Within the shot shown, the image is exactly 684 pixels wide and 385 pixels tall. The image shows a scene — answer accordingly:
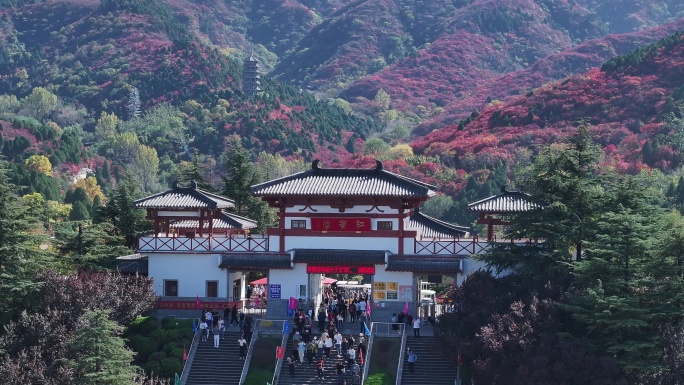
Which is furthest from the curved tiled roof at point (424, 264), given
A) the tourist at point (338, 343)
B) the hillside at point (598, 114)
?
the hillside at point (598, 114)

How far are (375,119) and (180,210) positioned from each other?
12823 centimetres

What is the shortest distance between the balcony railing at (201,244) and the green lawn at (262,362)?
5.75 m

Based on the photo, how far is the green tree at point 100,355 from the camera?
146 feet

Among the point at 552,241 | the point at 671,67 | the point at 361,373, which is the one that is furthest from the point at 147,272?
the point at 671,67

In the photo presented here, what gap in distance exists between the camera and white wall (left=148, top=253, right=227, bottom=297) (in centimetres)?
5484

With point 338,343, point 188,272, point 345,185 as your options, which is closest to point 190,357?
point 338,343

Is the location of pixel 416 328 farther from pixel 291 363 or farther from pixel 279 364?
pixel 279 364

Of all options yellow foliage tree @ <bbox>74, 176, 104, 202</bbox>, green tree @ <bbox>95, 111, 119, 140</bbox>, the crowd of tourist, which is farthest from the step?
green tree @ <bbox>95, 111, 119, 140</bbox>

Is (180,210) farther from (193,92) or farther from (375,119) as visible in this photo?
(375,119)

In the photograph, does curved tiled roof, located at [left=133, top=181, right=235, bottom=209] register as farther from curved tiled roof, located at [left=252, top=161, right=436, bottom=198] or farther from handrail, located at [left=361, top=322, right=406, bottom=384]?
handrail, located at [left=361, top=322, right=406, bottom=384]

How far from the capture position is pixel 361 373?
1866 inches

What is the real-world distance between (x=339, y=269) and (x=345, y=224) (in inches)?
79.1

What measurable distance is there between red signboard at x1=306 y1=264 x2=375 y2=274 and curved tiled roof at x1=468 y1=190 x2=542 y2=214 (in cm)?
508

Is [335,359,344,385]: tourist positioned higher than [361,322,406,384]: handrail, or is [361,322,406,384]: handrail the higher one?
[361,322,406,384]: handrail
